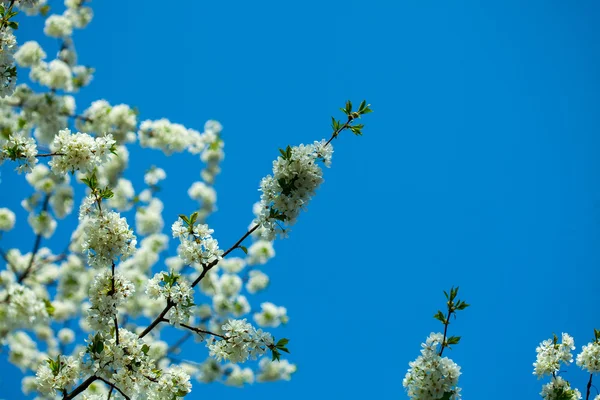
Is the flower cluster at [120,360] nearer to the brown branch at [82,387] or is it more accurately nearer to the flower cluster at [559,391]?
the brown branch at [82,387]

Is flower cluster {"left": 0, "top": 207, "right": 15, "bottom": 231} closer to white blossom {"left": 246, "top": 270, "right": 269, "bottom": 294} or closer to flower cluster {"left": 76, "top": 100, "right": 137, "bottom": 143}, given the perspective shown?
flower cluster {"left": 76, "top": 100, "right": 137, "bottom": 143}

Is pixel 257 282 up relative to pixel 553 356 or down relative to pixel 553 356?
up

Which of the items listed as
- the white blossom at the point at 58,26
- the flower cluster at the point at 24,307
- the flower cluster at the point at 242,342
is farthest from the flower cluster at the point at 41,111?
the flower cluster at the point at 242,342

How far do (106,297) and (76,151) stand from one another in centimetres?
141

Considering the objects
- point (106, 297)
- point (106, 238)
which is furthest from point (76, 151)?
point (106, 297)

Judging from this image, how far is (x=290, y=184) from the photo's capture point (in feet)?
12.9

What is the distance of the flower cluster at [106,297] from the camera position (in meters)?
3.77

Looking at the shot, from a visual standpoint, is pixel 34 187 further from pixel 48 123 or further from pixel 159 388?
pixel 159 388

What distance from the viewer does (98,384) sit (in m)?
9.45

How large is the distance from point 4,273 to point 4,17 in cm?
643

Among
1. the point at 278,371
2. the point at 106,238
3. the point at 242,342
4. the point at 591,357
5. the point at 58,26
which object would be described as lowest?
the point at 242,342

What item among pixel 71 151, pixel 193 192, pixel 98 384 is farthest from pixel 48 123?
pixel 71 151

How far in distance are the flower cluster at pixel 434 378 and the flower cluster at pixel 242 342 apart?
4.06 ft

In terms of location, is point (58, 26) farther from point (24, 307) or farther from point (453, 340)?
point (453, 340)
